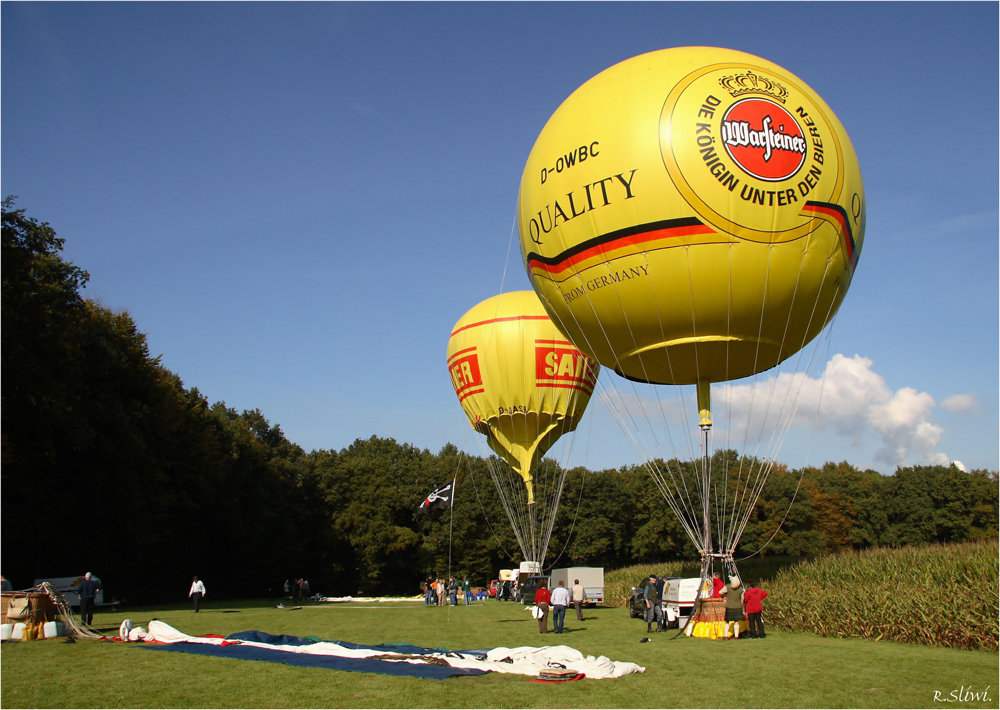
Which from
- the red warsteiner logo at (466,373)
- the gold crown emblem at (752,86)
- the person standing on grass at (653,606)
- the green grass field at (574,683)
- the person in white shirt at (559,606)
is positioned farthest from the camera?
the red warsteiner logo at (466,373)

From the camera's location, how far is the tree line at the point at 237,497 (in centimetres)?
2764

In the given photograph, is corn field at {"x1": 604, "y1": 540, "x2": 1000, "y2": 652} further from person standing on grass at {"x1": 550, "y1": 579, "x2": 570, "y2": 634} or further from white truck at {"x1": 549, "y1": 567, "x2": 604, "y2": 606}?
white truck at {"x1": 549, "y1": 567, "x2": 604, "y2": 606}

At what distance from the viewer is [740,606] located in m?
15.4

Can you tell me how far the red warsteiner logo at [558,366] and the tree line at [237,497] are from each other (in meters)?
12.1

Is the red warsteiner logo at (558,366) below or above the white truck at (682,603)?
above

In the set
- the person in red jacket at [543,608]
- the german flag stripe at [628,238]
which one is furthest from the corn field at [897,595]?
the german flag stripe at [628,238]

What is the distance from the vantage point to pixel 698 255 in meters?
13.5

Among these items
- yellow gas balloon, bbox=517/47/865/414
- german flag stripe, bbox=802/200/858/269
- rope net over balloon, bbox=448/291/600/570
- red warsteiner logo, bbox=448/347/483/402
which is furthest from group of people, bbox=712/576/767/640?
red warsteiner logo, bbox=448/347/483/402

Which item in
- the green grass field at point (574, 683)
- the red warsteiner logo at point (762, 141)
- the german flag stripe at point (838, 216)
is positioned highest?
the red warsteiner logo at point (762, 141)

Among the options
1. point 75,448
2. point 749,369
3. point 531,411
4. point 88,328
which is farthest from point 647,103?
point 88,328

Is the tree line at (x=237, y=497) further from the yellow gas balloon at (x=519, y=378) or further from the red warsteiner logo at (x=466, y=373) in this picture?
the red warsteiner logo at (x=466, y=373)

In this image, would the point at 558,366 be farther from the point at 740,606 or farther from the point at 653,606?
the point at 740,606

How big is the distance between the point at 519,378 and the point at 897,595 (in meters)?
16.1

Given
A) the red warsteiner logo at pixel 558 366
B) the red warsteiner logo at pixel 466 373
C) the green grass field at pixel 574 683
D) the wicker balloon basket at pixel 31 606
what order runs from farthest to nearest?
the red warsteiner logo at pixel 466 373 → the red warsteiner logo at pixel 558 366 → the wicker balloon basket at pixel 31 606 → the green grass field at pixel 574 683
